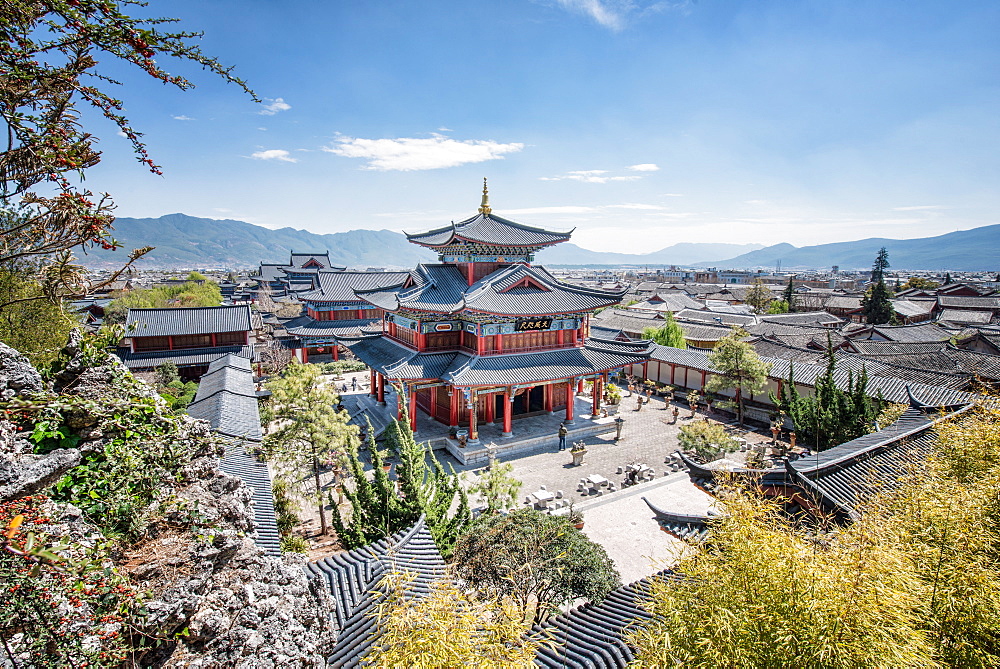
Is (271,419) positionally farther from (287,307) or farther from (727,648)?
(287,307)

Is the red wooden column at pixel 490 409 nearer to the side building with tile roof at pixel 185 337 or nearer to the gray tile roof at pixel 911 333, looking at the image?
the side building with tile roof at pixel 185 337

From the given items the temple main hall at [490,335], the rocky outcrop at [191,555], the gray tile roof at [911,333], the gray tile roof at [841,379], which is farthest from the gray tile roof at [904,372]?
the rocky outcrop at [191,555]

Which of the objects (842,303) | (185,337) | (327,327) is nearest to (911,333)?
(842,303)

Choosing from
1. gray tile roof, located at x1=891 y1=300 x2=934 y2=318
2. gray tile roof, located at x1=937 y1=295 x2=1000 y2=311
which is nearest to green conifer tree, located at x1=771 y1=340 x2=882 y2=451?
gray tile roof, located at x1=891 y1=300 x2=934 y2=318

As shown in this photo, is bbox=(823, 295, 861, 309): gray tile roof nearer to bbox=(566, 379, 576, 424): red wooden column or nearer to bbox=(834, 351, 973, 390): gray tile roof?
bbox=(834, 351, 973, 390): gray tile roof

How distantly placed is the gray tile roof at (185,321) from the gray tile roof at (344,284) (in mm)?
6541

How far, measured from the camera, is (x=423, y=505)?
38.0 feet

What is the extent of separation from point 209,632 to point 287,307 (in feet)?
172

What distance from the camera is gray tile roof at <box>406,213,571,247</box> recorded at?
2250cm

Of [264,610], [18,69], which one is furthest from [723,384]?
[18,69]

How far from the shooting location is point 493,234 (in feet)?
76.2

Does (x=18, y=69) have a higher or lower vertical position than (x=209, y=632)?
higher

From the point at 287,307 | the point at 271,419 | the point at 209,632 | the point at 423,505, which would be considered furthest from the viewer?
the point at 287,307

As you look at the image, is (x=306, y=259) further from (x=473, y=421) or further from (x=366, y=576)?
(x=366, y=576)
